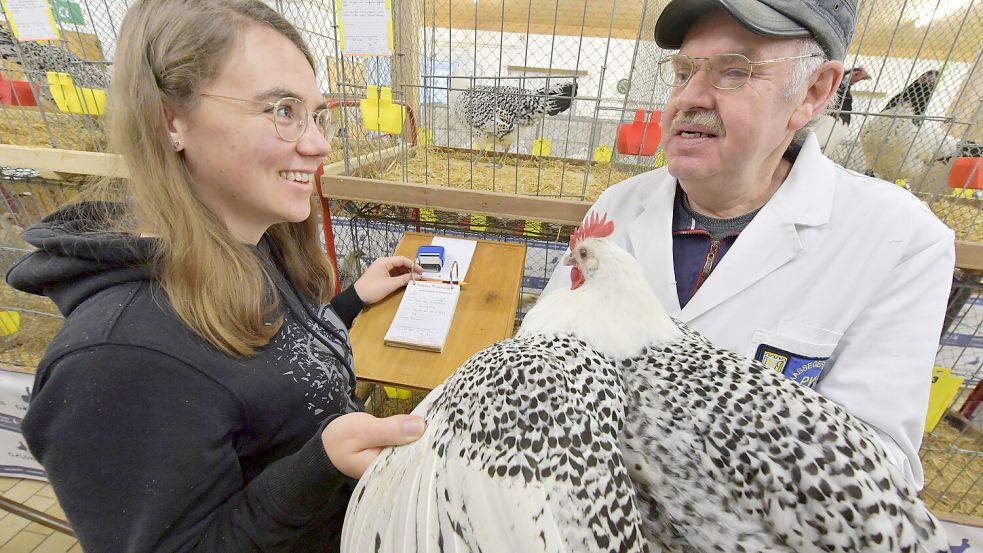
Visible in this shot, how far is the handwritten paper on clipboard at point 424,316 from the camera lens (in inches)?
56.5

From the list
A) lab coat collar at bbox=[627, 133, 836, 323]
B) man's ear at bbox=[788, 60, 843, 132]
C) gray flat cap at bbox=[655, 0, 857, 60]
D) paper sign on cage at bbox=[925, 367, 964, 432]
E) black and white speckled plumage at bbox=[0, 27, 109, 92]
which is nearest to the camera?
gray flat cap at bbox=[655, 0, 857, 60]

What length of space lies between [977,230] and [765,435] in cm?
209

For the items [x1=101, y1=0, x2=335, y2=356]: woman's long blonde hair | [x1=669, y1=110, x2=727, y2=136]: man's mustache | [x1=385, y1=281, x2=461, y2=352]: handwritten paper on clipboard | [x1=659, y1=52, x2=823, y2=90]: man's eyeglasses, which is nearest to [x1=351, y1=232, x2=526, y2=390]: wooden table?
[x1=385, y1=281, x2=461, y2=352]: handwritten paper on clipboard

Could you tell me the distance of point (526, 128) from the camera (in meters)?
2.85

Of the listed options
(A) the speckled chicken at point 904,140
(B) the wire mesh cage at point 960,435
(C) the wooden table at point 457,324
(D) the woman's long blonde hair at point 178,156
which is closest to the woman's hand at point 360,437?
(D) the woman's long blonde hair at point 178,156

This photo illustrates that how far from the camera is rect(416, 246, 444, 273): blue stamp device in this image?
1682 mm

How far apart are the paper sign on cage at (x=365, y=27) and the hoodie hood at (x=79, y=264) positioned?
1.14m

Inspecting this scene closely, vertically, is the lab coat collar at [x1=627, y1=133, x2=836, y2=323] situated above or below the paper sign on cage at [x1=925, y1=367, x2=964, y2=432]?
above

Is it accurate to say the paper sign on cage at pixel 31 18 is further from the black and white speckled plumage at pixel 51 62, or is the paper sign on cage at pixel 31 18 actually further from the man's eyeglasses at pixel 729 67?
the man's eyeglasses at pixel 729 67

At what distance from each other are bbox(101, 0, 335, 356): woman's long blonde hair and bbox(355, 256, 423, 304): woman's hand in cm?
75

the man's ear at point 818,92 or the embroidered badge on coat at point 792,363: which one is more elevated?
the man's ear at point 818,92

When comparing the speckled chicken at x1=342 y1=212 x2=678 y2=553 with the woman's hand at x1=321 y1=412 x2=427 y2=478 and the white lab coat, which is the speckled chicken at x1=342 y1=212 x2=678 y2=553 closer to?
the woman's hand at x1=321 y1=412 x2=427 y2=478

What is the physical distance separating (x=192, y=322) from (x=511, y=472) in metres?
0.63

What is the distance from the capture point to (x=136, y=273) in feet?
2.34
